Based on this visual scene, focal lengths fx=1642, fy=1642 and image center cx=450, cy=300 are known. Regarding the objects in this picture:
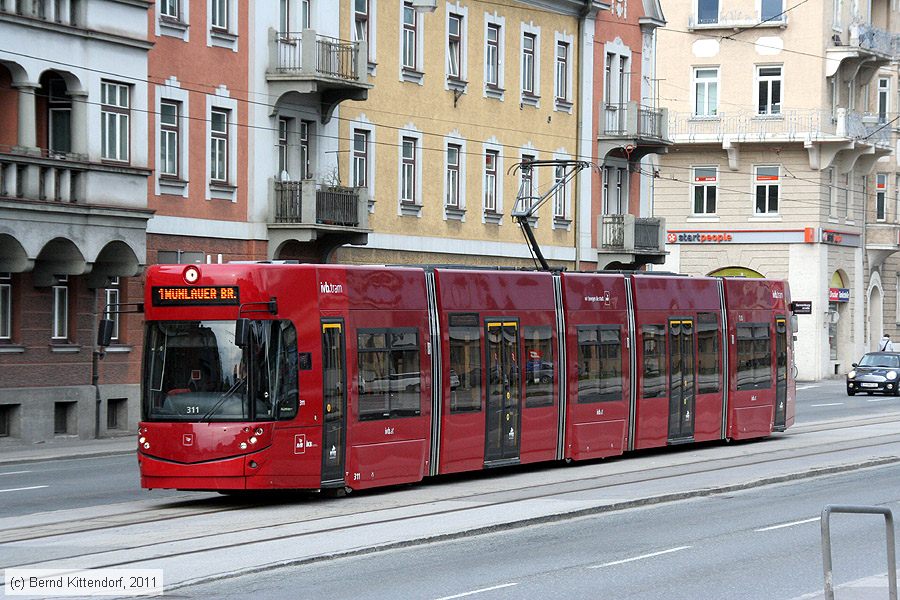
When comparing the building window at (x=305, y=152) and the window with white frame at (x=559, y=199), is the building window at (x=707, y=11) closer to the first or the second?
the window with white frame at (x=559, y=199)

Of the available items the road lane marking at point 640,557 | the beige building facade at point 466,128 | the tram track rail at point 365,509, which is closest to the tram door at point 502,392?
the tram track rail at point 365,509

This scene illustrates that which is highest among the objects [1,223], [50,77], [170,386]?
[50,77]

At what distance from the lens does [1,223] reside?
2903 centimetres

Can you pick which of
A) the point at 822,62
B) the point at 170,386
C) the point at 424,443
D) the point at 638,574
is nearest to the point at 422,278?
the point at 424,443

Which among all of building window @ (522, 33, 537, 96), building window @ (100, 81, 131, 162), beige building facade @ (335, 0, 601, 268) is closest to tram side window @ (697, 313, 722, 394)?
building window @ (100, 81, 131, 162)

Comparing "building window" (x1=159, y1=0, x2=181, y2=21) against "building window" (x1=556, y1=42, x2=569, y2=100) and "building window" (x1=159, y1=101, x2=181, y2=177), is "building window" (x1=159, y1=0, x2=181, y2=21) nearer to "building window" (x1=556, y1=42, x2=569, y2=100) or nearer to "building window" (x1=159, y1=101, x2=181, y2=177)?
"building window" (x1=159, y1=101, x2=181, y2=177)

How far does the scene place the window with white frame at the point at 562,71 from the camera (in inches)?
1902

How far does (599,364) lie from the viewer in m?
25.1

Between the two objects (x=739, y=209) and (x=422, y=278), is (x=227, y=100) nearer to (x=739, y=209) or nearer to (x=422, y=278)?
(x=422, y=278)

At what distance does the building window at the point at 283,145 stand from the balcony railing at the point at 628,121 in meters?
15.2

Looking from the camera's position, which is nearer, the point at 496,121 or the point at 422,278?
the point at 422,278

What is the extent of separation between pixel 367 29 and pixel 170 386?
22428 millimetres

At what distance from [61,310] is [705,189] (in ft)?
133

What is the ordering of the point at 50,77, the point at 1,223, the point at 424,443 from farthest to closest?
1. the point at 50,77
2. the point at 1,223
3. the point at 424,443
